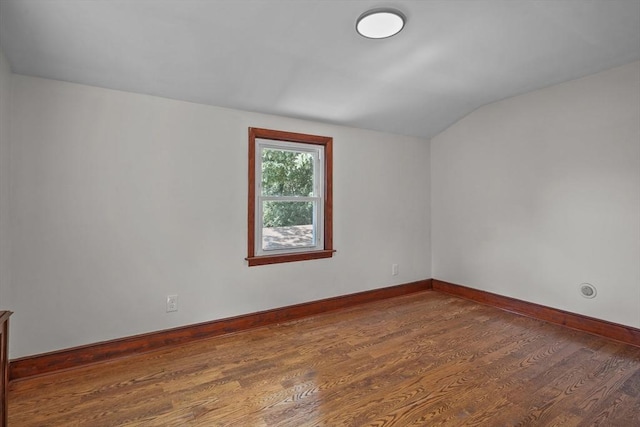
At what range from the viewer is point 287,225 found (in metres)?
3.18

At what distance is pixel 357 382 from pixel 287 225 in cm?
166

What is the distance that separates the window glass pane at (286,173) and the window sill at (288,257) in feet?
2.05

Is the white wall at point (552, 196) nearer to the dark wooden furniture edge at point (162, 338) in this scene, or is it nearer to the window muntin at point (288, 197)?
the dark wooden furniture edge at point (162, 338)

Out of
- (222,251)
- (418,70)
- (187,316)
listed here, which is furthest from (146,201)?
(418,70)

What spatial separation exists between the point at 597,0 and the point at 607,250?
6.45ft

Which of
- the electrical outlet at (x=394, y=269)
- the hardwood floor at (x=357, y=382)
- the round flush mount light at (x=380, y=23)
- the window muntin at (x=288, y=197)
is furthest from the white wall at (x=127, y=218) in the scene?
the round flush mount light at (x=380, y=23)

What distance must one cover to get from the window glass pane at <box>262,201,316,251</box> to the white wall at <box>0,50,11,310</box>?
1.79 m

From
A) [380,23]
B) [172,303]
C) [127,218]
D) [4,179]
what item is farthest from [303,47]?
[172,303]

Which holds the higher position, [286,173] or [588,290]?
[286,173]

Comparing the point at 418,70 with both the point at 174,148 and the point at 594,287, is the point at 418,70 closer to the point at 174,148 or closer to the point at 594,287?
the point at 174,148

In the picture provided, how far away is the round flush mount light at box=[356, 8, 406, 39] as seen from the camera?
6.01 ft

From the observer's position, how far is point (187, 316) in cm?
256

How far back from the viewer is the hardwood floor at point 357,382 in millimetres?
1646

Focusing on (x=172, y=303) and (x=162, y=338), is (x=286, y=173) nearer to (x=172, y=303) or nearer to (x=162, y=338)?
(x=172, y=303)
